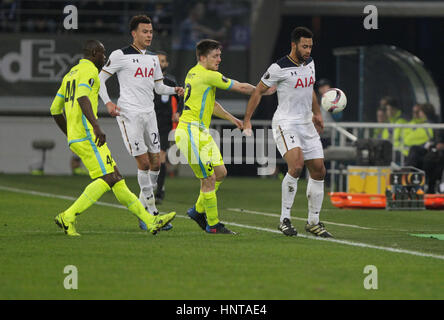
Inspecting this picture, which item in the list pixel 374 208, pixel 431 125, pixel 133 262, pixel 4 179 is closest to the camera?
pixel 133 262

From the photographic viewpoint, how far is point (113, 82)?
2559cm

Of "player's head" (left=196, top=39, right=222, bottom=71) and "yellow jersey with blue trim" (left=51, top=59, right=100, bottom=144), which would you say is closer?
"yellow jersey with blue trim" (left=51, top=59, right=100, bottom=144)

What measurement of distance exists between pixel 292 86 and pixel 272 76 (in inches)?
9.8

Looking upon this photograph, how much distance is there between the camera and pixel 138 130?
13.0 meters

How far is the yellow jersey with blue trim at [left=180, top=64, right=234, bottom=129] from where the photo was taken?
1191 cm

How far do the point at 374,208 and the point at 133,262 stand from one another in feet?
26.7

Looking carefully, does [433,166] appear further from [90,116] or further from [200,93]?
→ [90,116]

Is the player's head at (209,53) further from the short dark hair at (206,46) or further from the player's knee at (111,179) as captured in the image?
the player's knee at (111,179)

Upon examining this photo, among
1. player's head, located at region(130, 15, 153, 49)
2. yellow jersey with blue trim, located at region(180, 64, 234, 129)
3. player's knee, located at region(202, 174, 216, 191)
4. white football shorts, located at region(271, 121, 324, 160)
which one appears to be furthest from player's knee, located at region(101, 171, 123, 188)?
player's head, located at region(130, 15, 153, 49)

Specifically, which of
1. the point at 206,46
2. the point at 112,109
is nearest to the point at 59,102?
the point at 112,109

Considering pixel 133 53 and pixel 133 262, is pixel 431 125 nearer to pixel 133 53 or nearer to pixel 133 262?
pixel 133 53

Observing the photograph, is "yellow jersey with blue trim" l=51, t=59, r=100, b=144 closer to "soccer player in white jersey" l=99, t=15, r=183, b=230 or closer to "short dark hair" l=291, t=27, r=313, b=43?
"soccer player in white jersey" l=99, t=15, r=183, b=230

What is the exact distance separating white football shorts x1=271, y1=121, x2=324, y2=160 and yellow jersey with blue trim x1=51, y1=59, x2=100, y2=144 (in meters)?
2.05

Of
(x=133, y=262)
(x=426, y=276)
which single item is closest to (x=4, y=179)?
(x=133, y=262)
